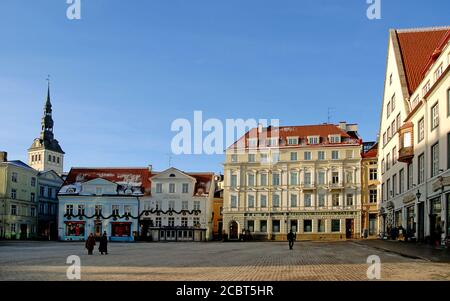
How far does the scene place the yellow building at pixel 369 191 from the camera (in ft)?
252

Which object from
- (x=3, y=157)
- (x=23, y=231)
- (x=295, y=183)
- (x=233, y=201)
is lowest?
(x=23, y=231)

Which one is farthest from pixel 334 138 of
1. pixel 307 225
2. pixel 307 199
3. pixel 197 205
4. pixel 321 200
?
pixel 197 205

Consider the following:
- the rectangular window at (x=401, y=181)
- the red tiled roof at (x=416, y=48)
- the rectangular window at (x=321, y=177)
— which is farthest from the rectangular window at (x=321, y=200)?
the red tiled roof at (x=416, y=48)

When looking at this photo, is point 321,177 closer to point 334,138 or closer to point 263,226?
point 334,138

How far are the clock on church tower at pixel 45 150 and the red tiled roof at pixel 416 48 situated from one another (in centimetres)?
9716

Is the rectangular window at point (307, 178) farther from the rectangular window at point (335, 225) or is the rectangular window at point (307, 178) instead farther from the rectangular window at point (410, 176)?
the rectangular window at point (410, 176)

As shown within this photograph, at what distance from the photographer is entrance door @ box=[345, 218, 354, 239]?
254 ft

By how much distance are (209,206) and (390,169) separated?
107 feet

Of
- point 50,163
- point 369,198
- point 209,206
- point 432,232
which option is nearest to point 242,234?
point 209,206

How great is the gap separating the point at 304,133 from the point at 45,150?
7686cm

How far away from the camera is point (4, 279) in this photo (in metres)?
17.1

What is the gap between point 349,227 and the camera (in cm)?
7794

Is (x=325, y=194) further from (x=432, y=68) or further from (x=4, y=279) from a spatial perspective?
(x=4, y=279)

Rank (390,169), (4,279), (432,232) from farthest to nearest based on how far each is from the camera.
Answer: (390,169) → (432,232) → (4,279)
